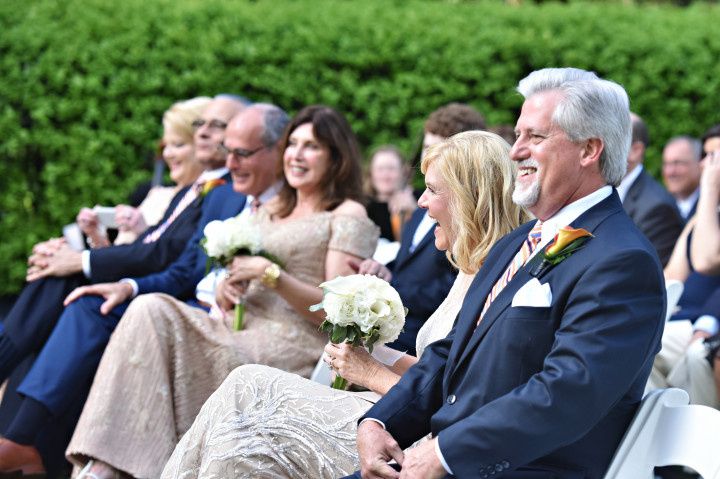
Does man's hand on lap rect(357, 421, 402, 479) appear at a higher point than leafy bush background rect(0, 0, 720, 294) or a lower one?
lower

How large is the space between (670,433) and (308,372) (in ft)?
8.59

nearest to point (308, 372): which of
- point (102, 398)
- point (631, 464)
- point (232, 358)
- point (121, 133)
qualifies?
point (232, 358)

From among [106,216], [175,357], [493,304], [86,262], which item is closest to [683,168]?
[106,216]

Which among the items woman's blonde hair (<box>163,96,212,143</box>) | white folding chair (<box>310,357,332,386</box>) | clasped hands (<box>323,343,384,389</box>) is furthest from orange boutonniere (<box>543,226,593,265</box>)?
woman's blonde hair (<box>163,96,212,143</box>)

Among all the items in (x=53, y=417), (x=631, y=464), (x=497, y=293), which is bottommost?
(x=53, y=417)

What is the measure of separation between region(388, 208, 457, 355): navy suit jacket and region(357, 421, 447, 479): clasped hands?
1.74 meters

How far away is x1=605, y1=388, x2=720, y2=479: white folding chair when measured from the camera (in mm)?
3156

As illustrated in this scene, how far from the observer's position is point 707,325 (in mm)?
6266

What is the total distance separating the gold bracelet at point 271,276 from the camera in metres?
5.42

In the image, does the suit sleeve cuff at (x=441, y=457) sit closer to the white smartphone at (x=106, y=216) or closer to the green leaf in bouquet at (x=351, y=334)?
the green leaf in bouquet at (x=351, y=334)

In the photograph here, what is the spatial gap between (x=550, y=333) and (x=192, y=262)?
3.51 metres

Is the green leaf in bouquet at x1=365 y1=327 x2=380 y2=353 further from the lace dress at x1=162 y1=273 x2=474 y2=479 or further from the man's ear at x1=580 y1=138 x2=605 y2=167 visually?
the man's ear at x1=580 y1=138 x2=605 y2=167

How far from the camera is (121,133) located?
1044 centimetres

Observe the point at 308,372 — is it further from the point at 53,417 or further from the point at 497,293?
the point at 497,293
